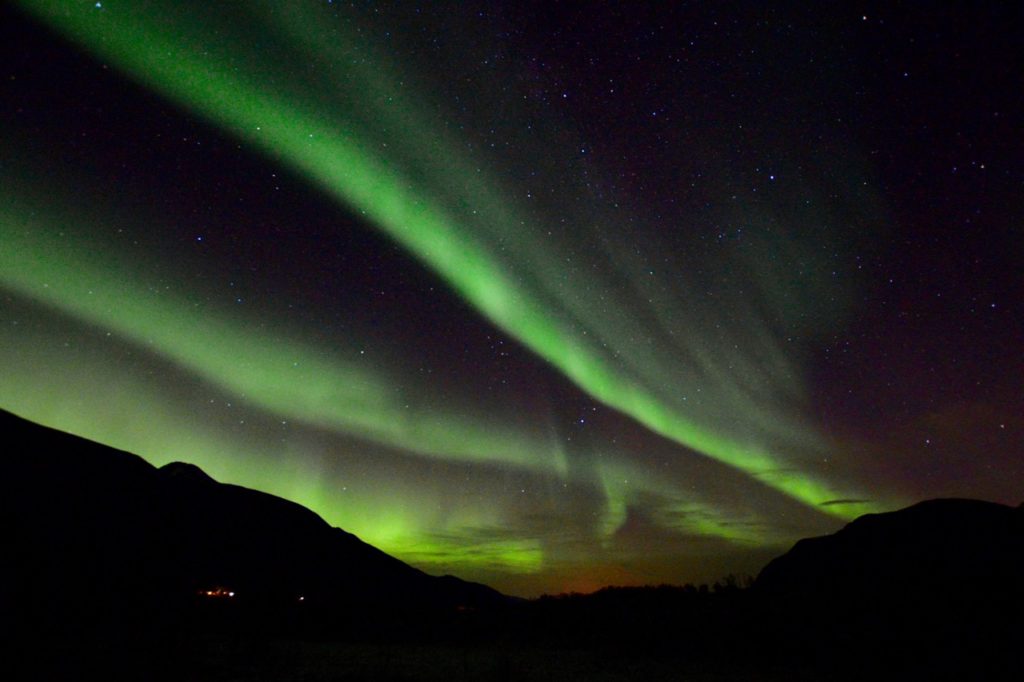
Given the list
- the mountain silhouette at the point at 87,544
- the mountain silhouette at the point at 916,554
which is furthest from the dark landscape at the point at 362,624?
the mountain silhouette at the point at 916,554

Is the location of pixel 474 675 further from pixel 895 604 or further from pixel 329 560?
pixel 329 560

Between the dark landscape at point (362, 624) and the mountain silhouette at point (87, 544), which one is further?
the dark landscape at point (362, 624)

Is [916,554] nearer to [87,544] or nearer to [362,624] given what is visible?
[362,624]

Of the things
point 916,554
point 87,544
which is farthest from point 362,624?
point 916,554

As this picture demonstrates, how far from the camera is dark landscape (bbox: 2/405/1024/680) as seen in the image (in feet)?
38.2

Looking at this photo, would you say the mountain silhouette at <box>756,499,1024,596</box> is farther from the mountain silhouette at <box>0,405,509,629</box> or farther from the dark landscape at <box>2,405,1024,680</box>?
the mountain silhouette at <box>0,405,509,629</box>

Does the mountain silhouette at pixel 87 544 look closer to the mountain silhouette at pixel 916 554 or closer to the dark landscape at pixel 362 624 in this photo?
the dark landscape at pixel 362 624

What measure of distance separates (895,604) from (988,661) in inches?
265

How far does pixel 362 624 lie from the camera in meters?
30.8

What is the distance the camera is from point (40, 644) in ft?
32.5

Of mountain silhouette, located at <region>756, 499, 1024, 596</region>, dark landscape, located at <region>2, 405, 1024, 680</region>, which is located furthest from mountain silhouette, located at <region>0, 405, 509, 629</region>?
mountain silhouette, located at <region>756, 499, 1024, 596</region>

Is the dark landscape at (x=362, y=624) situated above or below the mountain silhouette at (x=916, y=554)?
below

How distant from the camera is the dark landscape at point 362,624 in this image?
459 inches

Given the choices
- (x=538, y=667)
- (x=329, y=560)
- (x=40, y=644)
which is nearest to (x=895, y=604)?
(x=538, y=667)
